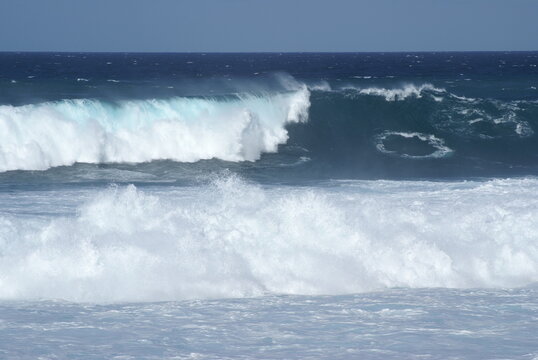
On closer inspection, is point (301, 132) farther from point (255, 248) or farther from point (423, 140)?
point (255, 248)

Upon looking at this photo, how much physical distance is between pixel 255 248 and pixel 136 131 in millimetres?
12812

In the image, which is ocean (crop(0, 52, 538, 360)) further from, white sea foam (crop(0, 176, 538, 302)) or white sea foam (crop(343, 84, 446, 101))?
white sea foam (crop(343, 84, 446, 101))

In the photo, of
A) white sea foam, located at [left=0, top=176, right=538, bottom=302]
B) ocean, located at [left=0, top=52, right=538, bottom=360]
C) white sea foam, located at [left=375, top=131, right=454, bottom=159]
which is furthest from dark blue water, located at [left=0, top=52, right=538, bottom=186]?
white sea foam, located at [left=0, top=176, right=538, bottom=302]

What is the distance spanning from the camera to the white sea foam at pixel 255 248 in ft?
33.6

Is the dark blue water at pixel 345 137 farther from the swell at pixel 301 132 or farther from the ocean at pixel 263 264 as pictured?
the ocean at pixel 263 264

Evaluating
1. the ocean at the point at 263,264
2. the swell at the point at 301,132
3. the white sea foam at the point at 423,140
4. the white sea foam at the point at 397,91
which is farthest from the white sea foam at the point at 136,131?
the white sea foam at the point at 397,91

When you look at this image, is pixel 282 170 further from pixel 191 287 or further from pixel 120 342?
pixel 120 342

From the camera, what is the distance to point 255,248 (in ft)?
36.7

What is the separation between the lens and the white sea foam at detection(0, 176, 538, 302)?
10242 mm

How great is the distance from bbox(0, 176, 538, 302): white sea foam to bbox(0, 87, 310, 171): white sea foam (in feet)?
29.6

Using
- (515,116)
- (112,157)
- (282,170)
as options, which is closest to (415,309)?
(282,170)

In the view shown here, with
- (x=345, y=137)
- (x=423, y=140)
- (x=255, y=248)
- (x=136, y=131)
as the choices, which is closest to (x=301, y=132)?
(x=345, y=137)

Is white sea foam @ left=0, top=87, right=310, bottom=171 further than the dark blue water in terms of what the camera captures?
Yes

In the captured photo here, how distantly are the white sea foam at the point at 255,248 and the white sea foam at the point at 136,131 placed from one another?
9007mm
